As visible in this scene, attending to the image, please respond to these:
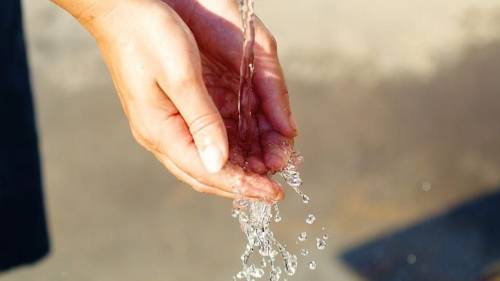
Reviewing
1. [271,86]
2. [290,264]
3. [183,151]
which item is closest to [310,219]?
[290,264]

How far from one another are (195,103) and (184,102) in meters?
0.02

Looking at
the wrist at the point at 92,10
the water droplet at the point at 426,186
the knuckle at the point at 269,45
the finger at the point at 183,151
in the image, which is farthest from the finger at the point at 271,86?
the water droplet at the point at 426,186

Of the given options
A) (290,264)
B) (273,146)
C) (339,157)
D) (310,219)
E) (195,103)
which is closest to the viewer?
(195,103)

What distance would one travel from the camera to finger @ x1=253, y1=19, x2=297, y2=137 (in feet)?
3.83

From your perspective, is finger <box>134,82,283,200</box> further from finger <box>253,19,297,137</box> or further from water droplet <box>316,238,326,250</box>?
water droplet <box>316,238,326,250</box>

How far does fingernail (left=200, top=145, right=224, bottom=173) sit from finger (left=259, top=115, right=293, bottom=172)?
0.11m

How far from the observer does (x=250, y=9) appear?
119 centimetres

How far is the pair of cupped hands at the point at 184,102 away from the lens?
104 centimetres

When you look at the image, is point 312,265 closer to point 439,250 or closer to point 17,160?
point 439,250

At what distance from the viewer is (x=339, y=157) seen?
75.6 inches

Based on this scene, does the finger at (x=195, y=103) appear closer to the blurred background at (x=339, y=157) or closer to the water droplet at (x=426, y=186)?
the blurred background at (x=339, y=157)

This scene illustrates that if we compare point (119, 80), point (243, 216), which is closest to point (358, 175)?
point (243, 216)

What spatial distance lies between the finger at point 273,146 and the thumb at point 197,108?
0.37ft

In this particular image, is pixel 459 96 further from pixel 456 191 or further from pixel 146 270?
pixel 146 270
